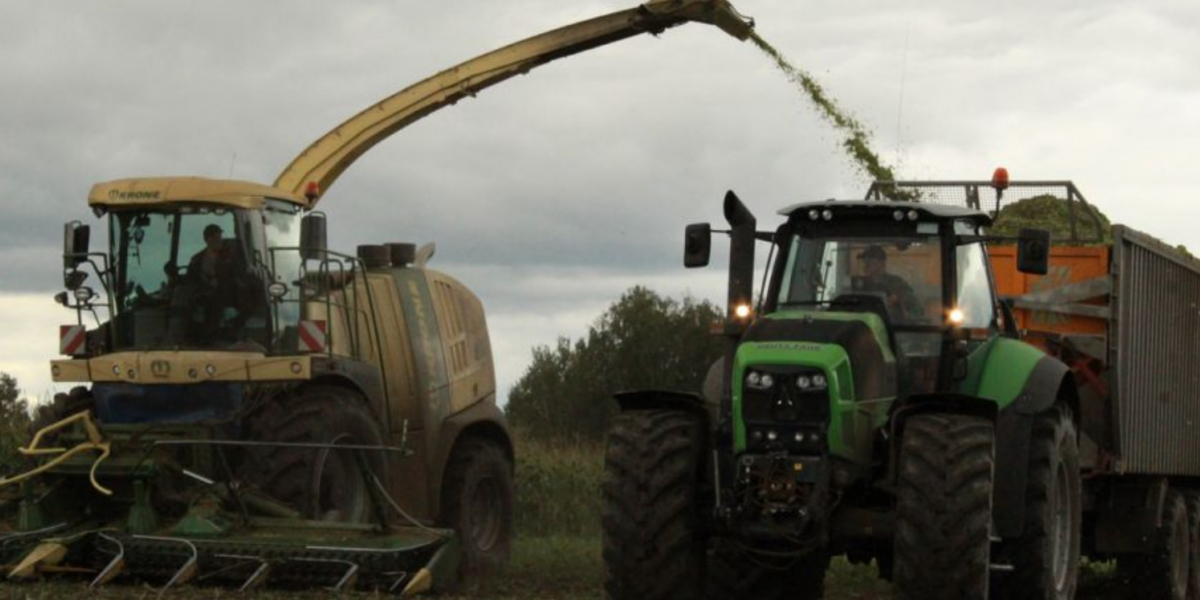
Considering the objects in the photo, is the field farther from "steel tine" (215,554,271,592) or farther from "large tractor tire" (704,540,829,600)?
"large tractor tire" (704,540,829,600)

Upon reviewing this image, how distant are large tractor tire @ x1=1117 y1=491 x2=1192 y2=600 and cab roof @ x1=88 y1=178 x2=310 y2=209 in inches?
302

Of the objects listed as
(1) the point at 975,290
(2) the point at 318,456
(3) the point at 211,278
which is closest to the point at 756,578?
(1) the point at 975,290

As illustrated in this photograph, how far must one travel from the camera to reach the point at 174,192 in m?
14.4

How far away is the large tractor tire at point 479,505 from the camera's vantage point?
16438 millimetres

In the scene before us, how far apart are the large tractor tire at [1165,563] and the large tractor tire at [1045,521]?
4.21m

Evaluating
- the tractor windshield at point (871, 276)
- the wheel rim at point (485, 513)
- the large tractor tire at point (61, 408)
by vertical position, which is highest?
the tractor windshield at point (871, 276)

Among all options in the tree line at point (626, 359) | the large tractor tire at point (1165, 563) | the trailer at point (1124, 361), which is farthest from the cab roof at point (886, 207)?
the tree line at point (626, 359)

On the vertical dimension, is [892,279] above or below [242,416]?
above

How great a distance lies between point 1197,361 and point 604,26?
285 inches

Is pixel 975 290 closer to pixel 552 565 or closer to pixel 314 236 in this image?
pixel 314 236

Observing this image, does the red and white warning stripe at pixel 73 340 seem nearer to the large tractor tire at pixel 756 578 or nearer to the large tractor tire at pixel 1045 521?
the large tractor tire at pixel 756 578

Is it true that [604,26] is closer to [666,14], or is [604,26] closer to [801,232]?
[666,14]

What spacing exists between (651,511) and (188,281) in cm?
533

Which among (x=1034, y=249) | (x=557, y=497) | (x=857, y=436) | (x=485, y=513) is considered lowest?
(x=557, y=497)
